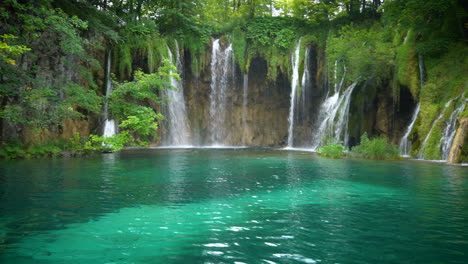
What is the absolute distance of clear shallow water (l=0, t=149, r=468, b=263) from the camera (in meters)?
3.92

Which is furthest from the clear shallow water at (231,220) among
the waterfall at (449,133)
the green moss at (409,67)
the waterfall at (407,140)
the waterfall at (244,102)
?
the waterfall at (244,102)

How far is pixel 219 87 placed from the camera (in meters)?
30.8

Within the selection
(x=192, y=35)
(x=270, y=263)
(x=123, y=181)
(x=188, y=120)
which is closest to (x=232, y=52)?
(x=192, y=35)

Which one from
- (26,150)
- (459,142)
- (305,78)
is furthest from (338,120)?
(26,150)

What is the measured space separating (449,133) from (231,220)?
41.5 ft

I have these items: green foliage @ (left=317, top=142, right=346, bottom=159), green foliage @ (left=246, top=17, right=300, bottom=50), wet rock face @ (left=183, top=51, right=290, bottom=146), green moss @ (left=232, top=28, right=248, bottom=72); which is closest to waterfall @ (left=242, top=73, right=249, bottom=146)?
wet rock face @ (left=183, top=51, right=290, bottom=146)

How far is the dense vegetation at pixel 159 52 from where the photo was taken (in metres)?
14.8

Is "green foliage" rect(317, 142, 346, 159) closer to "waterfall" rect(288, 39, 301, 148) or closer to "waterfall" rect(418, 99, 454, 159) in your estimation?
"waterfall" rect(418, 99, 454, 159)

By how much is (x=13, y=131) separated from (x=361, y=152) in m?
16.3

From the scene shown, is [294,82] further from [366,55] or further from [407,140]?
[407,140]

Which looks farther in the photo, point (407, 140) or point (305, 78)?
point (305, 78)

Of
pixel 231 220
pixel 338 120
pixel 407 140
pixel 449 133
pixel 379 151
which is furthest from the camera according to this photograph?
pixel 338 120

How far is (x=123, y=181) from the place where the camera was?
29.8 ft

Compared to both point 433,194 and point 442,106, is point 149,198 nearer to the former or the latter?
point 433,194
